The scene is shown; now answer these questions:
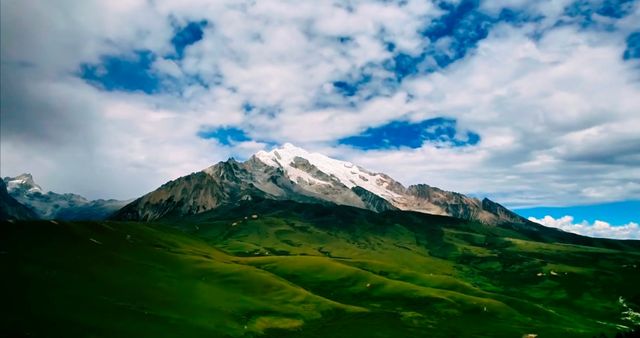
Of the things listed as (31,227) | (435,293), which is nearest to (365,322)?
(435,293)

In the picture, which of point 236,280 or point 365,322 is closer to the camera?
point 365,322

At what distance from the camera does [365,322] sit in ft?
468

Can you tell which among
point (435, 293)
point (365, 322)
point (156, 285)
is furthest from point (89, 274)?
point (435, 293)

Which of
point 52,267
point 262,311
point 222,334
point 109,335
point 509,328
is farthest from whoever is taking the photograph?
point 509,328

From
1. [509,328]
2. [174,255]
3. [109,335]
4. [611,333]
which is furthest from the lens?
[174,255]

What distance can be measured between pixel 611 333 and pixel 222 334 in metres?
139

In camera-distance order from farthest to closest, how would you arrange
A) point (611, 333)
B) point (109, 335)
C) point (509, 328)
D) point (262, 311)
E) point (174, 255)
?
point (174, 255) → point (611, 333) → point (509, 328) → point (262, 311) → point (109, 335)

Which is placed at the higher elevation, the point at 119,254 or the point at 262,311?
the point at 119,254

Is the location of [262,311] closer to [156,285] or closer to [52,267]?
[156,285]

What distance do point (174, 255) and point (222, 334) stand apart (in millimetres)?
82604

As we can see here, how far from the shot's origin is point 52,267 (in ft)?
411

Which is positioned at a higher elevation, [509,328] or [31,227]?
[31,227]

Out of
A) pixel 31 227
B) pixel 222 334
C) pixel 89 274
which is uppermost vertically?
pixel 31 227

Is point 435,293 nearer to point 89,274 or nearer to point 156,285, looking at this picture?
point 156,285
